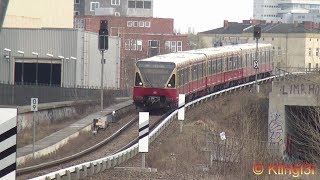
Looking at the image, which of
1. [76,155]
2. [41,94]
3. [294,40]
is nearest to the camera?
[76,155]

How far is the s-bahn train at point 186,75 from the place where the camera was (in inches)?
1602

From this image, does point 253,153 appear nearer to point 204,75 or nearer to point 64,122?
point 64,122

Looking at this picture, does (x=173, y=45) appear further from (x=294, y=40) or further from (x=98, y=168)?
(x=98, y=168)

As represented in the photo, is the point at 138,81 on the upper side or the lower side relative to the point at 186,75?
lower

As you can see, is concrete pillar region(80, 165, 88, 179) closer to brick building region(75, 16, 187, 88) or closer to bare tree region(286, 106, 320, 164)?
bare tree region(286, 106, 320, 164)

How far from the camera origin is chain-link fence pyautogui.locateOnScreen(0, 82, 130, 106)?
157 ft

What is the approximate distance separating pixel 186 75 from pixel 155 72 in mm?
2236

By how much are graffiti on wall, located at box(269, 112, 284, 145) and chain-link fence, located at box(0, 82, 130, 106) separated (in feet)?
40.8

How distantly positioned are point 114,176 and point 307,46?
97.0m

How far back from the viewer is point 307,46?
117688mm

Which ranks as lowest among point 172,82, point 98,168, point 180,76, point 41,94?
point 98,168

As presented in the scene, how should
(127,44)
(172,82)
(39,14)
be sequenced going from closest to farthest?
(172,82) → (39,14) → (127,44)

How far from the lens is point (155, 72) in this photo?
41219 mm

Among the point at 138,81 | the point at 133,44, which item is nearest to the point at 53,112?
the point at 138,81
